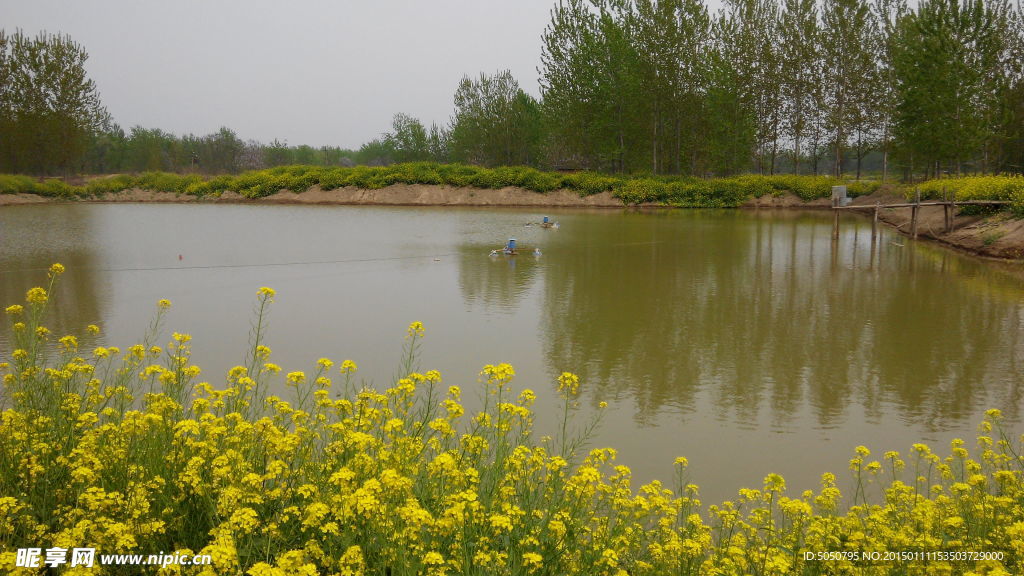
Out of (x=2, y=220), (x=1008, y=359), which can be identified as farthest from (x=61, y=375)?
(x=2, y=220)

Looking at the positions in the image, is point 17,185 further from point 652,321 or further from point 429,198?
point 652,321

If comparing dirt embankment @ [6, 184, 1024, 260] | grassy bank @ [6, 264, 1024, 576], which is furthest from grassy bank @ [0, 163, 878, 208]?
grassy bank @ [6, 264, 1024, 576]

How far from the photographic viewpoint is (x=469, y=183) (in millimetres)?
47688

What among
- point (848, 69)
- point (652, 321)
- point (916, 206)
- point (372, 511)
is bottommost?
point (652, 321)

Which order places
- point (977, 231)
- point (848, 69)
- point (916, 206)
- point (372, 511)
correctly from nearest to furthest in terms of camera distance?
point (372, 511) → point (977, 231) → point (916, 206) → point (848, 69)

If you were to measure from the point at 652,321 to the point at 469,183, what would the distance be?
36741mm

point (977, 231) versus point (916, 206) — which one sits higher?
point (916, 206)

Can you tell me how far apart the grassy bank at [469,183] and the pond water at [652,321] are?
17.8 meters

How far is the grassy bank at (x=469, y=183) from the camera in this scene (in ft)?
141

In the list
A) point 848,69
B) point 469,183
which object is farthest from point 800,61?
point 469,183

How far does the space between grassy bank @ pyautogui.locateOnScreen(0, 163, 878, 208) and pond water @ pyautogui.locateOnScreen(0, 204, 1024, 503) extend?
17787 mm

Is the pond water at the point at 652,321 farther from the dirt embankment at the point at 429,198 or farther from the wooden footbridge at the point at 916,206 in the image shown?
the dirt embankment at the point at 429,198

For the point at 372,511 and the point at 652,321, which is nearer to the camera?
the point at 372,511

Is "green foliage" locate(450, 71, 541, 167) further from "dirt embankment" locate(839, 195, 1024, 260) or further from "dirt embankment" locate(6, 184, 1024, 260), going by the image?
"dirt embankment" locate(839, 195, 1024, 260)
